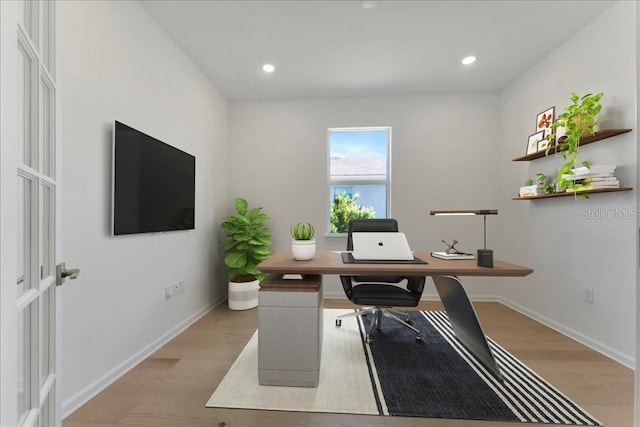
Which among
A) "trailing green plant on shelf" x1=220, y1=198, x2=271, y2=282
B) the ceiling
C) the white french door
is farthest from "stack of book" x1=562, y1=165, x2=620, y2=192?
the white french door

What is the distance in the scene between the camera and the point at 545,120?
2.86 m

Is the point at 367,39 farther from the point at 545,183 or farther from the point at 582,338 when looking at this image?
the point at 582,338

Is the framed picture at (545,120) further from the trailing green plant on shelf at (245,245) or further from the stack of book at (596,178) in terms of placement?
the trailing green plant on shelf at (245,245)

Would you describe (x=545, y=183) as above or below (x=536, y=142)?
below

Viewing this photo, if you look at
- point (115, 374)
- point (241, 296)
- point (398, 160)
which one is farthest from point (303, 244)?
point (398, 160)

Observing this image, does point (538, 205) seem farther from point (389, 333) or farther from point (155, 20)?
point (155, 20)

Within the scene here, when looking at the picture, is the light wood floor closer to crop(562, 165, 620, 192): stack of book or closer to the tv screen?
the tv screen

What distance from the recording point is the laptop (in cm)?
183

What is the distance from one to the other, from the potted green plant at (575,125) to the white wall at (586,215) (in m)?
0.12

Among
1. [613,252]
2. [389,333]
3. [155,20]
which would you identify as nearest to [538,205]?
[613,252]

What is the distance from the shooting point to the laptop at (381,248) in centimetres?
183

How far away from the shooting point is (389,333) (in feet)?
8.65

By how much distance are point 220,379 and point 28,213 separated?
1.58 meters

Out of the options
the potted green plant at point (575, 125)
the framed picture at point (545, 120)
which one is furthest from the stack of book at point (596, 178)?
the framed picture at point (545, 120)
